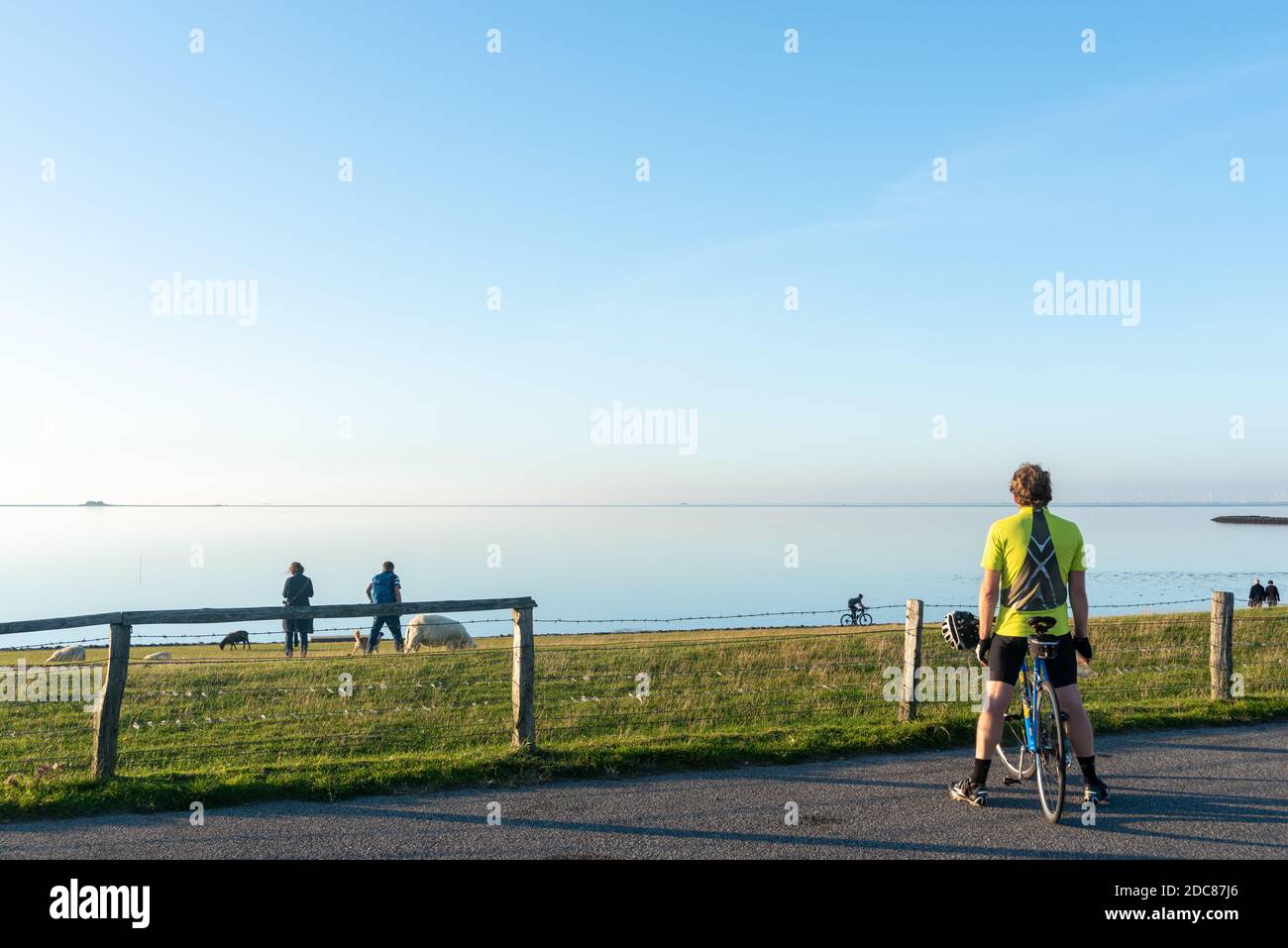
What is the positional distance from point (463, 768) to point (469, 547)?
12511 centimetres

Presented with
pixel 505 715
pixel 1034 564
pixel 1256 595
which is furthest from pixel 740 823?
pixel 1256 595

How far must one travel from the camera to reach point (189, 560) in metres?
106

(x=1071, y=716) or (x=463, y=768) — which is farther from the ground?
(x=1071, y=716)

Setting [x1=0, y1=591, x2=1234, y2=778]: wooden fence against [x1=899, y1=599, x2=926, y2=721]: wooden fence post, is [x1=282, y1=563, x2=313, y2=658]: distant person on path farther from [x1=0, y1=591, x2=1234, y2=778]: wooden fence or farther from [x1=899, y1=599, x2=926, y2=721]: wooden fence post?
[x1=899, y1=599, x2=926, y2=721]: wooden fence post

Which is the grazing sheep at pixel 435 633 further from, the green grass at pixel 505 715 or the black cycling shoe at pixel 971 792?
the black cycling shoe at pixel 971 792

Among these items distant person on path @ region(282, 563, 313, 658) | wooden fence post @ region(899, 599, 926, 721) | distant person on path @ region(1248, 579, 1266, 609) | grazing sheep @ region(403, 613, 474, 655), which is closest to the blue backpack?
distant person on path @ region(282, 563, 313, 658)

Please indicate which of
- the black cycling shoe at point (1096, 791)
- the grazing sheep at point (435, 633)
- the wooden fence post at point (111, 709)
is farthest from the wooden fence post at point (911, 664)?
the grazing sheep at point (435, 633)

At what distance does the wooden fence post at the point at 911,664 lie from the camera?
Answer: 9.21 m

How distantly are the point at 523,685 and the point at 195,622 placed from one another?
2875mm

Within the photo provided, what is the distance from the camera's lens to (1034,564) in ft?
20.6

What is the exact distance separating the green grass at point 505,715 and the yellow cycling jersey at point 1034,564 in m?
2.55

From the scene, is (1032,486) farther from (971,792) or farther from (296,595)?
(296,595)
